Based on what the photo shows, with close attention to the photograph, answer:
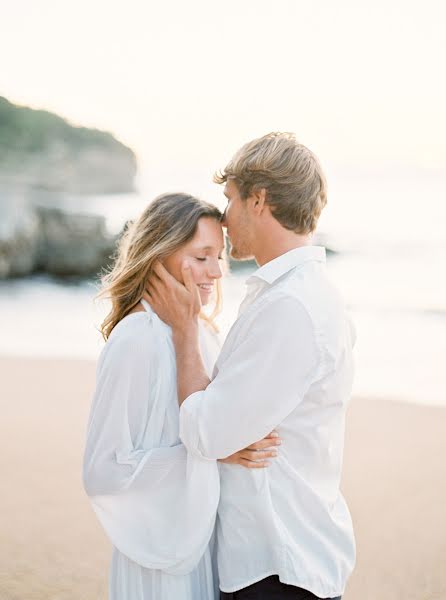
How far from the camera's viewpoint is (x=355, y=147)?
72.3 ft

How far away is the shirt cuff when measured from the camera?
2.11m

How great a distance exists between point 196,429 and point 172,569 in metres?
0.51

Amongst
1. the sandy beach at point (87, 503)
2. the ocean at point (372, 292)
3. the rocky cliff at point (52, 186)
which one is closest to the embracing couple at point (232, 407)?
the sandy beach at point (87, 503)

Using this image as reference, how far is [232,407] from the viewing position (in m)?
2.06

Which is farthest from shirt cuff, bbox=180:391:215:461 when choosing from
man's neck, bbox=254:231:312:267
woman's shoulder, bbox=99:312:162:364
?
man's neck, bbox=254:231:312:267

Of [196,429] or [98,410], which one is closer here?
[196,429]

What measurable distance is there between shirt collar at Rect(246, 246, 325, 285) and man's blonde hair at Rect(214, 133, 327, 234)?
9cm

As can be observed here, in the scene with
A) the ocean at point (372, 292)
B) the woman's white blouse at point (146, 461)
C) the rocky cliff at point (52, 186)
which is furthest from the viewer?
the rocky cliff at point (52, 186)

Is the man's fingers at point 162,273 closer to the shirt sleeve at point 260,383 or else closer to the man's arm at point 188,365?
the man's arm at point 188,365

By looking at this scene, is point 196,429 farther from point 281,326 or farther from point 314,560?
point 314,560

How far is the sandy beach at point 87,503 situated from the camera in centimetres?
458

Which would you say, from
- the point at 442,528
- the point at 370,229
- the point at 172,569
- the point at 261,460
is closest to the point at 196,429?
the point at 261,460

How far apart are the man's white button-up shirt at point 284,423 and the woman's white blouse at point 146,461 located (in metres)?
0.10

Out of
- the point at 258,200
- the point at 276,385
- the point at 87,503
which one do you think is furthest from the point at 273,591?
the point at 87,503
